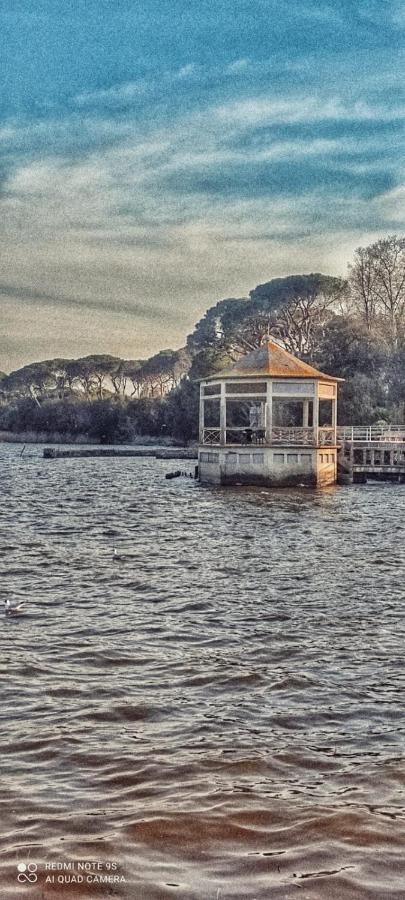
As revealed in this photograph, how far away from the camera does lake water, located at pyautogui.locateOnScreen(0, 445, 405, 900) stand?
15.9ft

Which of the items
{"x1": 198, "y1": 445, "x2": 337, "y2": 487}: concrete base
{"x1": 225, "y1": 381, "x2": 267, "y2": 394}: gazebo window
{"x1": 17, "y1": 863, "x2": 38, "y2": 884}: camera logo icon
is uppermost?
{"x1": 225, "y1": 381, "x2": 267, "y2": 394}: gazebo window

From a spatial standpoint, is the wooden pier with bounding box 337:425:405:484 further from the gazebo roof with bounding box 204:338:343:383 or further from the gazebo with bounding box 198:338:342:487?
the gazebo roof with bounding box 204:338:343:383

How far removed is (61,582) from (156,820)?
9.06 m

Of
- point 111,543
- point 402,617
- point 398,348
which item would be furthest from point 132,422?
point 402,617

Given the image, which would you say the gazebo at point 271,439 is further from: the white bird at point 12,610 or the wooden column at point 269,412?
the white bird at point 12,610

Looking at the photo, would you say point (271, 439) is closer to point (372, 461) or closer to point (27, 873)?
point (372, 461)

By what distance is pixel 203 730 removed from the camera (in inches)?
280

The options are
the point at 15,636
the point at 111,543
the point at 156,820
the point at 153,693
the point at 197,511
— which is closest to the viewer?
the point at 156,820

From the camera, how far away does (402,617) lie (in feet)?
36.9

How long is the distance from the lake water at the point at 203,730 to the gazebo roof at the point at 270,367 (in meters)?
24.1

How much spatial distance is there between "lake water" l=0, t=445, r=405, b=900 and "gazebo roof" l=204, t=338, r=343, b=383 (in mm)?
24080

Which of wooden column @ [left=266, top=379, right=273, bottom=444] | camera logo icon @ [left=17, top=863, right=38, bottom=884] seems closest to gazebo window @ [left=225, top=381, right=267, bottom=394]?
wooden column @ [left=266, top=379, right=273, bottom=444]

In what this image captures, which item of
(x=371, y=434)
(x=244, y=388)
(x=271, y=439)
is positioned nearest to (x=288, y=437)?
(x=271, y=439)

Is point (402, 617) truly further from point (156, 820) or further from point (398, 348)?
point (398, 348)
